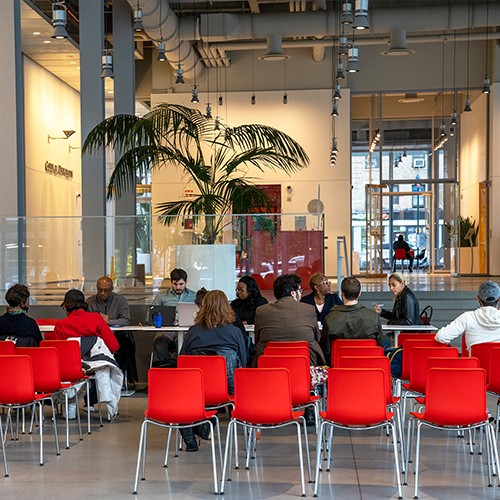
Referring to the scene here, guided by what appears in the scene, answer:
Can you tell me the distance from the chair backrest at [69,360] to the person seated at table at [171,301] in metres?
1.88

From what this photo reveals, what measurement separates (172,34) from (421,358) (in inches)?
475

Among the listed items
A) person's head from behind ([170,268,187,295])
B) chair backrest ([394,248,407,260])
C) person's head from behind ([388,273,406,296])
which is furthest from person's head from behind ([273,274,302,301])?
chair backrest ([394,248,407,260])

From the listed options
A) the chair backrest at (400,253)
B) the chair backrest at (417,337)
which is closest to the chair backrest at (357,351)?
the chair backrest at (417,337)

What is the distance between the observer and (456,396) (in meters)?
5.20

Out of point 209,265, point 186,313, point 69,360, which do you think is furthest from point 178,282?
point 69,360

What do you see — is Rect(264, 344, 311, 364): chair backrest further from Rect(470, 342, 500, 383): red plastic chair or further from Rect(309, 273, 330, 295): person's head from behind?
Rect(309, 273, 330, 295): person's head from behind

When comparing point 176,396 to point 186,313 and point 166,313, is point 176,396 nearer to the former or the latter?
point 186,313

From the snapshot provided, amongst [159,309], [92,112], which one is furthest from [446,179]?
[159,309]

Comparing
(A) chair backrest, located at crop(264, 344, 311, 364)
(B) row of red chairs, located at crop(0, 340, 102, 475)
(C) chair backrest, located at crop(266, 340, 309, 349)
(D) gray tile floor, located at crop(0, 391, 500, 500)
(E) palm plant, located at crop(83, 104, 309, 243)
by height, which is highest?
(E) palm plant, located at crop(83, 104, 309, 243)

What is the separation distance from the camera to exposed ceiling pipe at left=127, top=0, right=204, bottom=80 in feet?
50.2

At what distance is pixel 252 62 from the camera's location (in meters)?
22.7

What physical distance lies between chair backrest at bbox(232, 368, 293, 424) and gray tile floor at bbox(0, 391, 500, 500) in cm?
45

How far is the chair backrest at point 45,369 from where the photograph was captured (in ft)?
21.8

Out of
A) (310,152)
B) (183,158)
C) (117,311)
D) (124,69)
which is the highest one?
(124,69)
